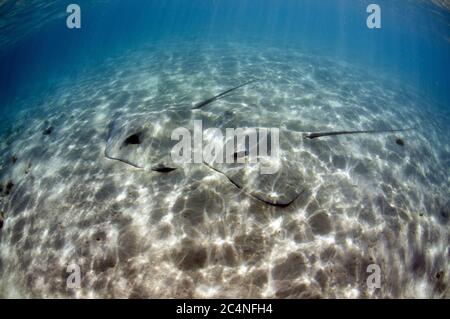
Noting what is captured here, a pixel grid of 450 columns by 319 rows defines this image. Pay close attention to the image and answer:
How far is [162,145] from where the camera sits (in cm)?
698

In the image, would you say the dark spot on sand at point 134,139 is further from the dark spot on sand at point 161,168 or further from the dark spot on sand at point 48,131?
the dark spot on sand at point 48,131

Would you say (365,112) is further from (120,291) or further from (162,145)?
(120,291)

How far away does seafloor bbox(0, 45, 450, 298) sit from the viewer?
16.0ft

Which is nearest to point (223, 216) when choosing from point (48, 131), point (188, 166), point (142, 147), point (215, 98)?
point (188, 166)

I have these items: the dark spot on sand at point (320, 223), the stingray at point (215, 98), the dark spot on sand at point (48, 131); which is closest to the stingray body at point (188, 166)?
the dark spot on sand at point (320, 223)

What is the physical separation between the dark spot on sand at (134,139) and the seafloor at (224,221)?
1.56 ft

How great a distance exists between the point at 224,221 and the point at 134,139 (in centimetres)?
353

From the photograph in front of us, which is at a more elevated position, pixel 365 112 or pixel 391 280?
pixel 365 112

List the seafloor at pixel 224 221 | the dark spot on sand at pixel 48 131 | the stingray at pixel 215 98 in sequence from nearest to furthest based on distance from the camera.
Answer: the seafloor at pixel 224 221 < the stingray at pixel 215 98 < the dark spot on sand at pixel 48 131

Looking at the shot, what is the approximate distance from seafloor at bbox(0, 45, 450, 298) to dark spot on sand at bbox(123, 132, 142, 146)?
18.7 inches

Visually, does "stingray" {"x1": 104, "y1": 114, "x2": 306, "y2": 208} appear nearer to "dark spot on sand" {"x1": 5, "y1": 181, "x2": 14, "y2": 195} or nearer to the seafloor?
the seafloor

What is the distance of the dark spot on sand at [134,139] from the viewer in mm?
7148
